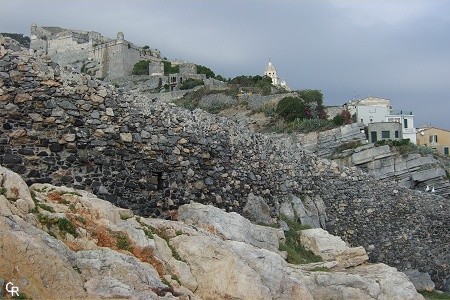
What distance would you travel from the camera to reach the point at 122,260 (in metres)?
7.26

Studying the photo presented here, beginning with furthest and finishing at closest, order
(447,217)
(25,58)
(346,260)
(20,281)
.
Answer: (447,217) < (346,260) < (25,58) < (20,281)

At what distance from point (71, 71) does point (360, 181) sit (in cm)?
1248

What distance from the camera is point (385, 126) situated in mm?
45219

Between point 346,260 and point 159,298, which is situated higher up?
point 159,298

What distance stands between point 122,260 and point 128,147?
5.22 meters

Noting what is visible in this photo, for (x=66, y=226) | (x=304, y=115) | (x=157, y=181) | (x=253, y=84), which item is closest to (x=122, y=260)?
(x=66, y=226)

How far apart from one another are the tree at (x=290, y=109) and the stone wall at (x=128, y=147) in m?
23.4

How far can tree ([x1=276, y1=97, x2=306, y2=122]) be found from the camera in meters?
42.3

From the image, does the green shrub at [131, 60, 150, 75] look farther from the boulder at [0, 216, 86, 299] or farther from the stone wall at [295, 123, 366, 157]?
the boulder at [0, 216, 86, 299]

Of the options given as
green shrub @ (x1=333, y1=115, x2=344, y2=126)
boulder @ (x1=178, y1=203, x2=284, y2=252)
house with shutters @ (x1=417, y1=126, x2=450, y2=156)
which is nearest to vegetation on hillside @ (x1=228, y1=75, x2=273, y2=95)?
green shrub @ (x1=333, y1=115, x2=344, y2=126)

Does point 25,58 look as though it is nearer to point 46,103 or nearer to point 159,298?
point 46,103

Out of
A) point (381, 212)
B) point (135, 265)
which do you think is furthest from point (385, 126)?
point (135, 265)

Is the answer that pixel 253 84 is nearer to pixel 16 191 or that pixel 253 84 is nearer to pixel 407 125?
pixel 407 125

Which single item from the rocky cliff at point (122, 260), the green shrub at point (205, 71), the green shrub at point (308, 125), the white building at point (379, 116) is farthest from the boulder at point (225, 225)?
the green shrub at point (205, 71)
